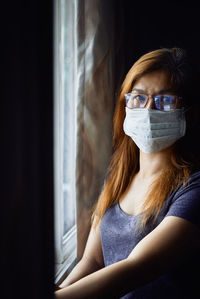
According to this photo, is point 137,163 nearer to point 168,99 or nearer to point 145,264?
point 168,99

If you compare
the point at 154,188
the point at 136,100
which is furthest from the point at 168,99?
the point at 154,188

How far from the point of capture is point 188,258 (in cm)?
94

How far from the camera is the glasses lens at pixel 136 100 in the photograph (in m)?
1.15

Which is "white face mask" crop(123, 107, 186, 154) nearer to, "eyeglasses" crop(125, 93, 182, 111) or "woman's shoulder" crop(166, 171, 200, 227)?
"eyeglasses" crop(125, 93, 182, 111)

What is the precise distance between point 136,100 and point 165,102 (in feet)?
0.35

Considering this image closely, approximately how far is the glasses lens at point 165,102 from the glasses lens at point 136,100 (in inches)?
1.8

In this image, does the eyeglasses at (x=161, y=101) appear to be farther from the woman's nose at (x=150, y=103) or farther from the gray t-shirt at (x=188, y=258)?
the gray t-shirt at (x=188, y=258)
